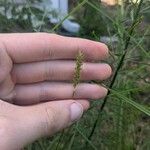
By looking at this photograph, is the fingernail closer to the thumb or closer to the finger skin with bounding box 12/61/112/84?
the thumb

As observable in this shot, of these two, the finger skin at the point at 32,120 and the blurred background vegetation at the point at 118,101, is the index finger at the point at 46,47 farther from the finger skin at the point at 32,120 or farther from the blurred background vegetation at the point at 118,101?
the finger skin at the point at 32,120

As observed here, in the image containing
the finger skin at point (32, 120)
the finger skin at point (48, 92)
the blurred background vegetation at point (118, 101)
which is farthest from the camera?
the finger skin at point (48, 92)

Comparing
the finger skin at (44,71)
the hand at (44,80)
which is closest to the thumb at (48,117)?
the hand at (44,80)

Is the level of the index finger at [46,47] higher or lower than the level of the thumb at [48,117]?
higher

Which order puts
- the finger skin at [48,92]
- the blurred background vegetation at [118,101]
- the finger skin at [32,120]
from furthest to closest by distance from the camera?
the finger skin at [48,92]
the blurred background vegetation at [118,101]
the finger skin at [32,120]

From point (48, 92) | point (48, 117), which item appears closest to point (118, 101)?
point (48, 92)

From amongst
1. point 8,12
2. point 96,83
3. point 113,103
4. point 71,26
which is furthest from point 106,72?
point 71,26

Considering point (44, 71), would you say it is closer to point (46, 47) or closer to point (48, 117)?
point (46, 47)
